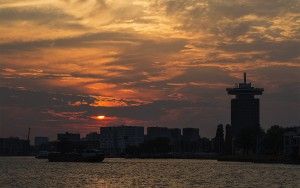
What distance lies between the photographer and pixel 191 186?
10750 cm

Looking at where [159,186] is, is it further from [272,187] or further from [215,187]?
[272,187]

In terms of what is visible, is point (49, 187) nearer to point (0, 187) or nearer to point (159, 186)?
point (0, 187)

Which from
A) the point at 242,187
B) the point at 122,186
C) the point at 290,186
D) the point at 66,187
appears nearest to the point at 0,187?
the point at 66,187

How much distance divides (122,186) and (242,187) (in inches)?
769

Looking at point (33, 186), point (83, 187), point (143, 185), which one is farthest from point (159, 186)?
point (33, 186)

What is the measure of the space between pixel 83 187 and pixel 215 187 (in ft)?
69.7

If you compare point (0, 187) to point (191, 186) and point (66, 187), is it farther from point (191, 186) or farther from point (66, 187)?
point (191, 186)

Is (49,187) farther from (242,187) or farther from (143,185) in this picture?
(242,187)

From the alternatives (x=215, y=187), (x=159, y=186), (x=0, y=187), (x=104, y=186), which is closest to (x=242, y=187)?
(x=215, y=187)

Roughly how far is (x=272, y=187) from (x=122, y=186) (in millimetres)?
24655

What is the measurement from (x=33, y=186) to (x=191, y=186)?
26006 mm

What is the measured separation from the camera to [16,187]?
104125 millimetres

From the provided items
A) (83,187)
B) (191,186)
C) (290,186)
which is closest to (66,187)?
(83,187)

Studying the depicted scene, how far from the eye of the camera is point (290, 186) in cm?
10806
